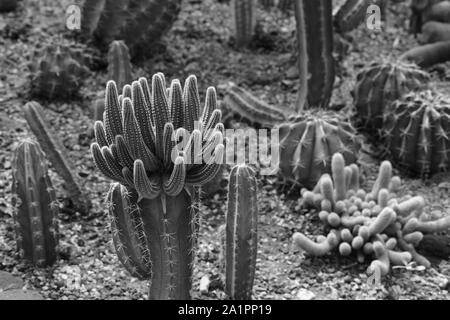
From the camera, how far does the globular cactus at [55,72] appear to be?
5719 millimetres

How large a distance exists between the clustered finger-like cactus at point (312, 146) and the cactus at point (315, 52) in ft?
2.03

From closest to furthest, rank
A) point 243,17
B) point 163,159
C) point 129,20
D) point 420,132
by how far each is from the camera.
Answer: point 163,159
point 420,132
point 129,20
point 243,17

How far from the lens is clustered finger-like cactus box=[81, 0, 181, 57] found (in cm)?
616

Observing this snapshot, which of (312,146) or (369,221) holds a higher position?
(312,146)

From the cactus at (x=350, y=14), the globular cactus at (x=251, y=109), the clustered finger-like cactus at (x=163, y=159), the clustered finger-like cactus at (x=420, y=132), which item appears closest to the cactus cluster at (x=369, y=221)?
the clustered finger-like cactus at (x=420, y=132)

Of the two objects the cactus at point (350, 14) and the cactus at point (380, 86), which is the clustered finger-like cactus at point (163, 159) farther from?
the cactus at point (350, 14)

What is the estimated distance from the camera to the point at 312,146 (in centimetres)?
510

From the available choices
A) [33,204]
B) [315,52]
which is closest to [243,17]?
[315,52]

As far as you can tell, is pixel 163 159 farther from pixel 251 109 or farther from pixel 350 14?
pixel 350 14

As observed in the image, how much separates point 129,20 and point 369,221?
267 cm

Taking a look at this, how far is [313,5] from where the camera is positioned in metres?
5.55

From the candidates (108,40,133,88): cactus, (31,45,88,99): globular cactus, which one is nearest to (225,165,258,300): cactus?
(108,40,133,88): cactus
